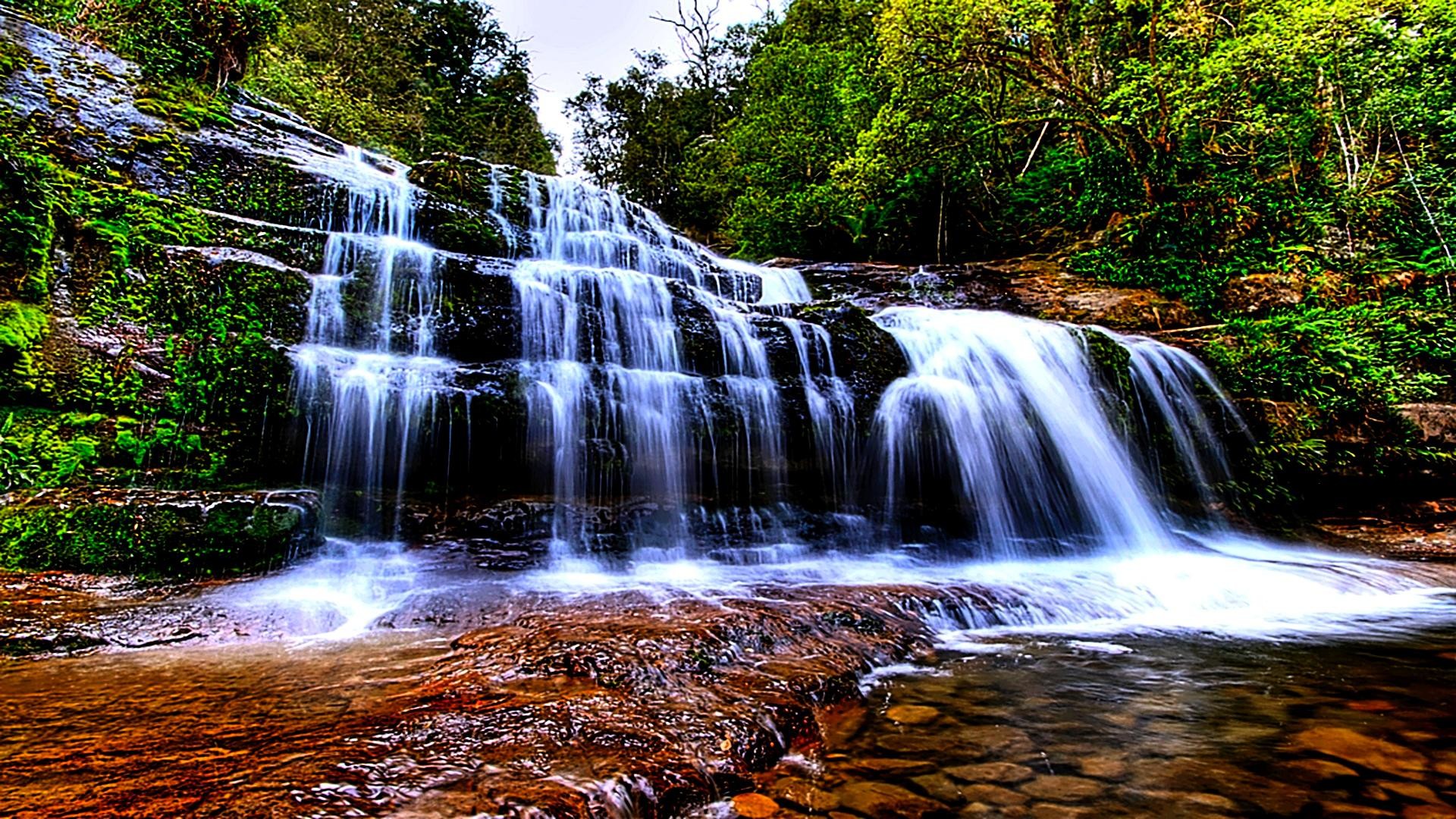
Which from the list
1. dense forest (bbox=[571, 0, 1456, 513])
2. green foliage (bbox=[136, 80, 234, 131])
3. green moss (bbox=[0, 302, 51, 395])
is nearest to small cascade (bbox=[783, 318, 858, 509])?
dense forest (bbox=[571, 0, 1456, 513])

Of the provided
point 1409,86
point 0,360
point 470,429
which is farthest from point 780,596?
point 1409,86

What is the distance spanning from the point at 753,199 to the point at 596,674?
1458 cm

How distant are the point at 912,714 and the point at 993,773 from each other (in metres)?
→ 0.46

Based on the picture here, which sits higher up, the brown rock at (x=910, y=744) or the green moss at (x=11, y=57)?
the green moss at (x=11, y=57)

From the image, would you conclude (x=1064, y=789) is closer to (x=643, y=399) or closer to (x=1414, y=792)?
(x=1414, y=792)

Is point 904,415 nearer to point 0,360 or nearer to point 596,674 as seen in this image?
point 596,674

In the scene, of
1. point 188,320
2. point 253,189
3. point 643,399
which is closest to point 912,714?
point 643,399

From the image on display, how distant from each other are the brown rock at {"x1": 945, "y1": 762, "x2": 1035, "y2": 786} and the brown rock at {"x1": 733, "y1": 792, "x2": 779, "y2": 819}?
0.60 metres

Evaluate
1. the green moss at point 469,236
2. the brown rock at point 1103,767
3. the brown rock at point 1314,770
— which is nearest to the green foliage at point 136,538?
the brown rock at point 1103,767

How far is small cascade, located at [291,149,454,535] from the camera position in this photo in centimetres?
463

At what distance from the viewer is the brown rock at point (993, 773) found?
74.7 inches

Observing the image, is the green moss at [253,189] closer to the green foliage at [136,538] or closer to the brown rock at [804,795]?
the green foliage at [136,538]

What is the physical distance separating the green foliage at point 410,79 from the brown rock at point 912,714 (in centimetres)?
1426

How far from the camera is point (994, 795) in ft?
5.95
